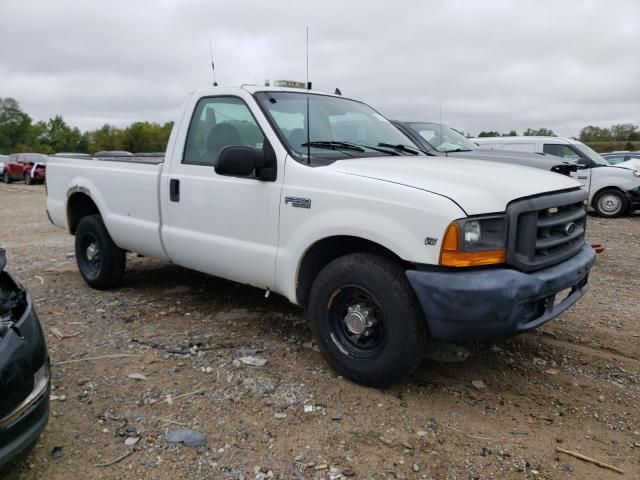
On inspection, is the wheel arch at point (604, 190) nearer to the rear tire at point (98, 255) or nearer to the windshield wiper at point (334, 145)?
the windshield wiper at point (334, 145)

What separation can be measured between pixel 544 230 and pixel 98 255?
4.35 m

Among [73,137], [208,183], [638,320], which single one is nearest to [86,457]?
[208,183]

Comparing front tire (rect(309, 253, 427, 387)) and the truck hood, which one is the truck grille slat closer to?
the truck hood

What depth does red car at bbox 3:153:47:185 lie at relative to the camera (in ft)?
83.6

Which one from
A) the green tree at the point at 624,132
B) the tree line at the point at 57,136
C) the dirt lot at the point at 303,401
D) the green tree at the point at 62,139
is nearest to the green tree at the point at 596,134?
the green tree at the point at 624,132

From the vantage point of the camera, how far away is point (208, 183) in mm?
4176

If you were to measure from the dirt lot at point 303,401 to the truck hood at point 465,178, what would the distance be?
1.25 meters

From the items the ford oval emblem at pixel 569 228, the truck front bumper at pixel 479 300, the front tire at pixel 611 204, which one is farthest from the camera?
the front tire at pixel 611 204

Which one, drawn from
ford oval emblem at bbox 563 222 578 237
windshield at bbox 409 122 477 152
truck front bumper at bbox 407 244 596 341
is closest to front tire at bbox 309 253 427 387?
truck front bumper at bbox 407 244 596 341

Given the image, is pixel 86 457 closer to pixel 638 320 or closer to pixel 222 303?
pixel 222 303

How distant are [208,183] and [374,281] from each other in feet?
5.52

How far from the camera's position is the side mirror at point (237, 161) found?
139 inches

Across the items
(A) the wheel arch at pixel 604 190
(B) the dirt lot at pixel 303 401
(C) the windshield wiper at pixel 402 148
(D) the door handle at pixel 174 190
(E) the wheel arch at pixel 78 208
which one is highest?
(C) the windshield wiper at pixel 402 148

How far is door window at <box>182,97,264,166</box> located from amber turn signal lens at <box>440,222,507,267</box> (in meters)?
1.65
